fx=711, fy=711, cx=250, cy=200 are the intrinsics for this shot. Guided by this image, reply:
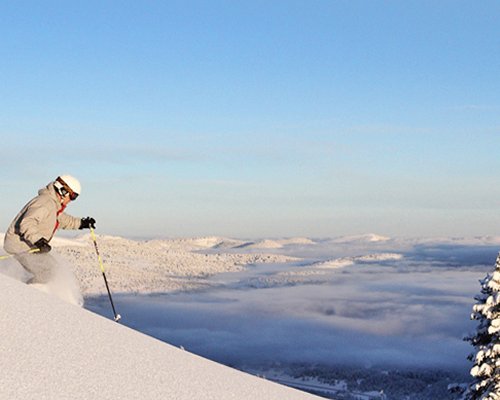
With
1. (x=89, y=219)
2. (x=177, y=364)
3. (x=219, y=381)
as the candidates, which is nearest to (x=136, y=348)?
(x=177, y=364)

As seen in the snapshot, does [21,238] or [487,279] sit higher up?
[21,238]

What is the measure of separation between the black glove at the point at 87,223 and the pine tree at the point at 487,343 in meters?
11.1

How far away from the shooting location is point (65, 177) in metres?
11.5

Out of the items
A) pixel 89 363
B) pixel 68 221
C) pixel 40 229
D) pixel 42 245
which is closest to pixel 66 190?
pixel 40 229

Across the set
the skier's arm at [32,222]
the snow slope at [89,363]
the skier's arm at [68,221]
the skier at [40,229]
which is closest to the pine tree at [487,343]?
the skier's arm at [68,221]

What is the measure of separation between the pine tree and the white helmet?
12.2m

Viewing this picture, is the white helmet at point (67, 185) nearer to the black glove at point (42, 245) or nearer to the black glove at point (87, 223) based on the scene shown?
the black glove at point (42, 245)

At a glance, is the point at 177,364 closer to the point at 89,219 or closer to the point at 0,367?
the point at 0,367

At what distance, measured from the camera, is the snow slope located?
6270mm

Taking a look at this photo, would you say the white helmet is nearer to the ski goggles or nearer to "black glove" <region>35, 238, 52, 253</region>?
the ski goggles

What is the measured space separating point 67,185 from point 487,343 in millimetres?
13426

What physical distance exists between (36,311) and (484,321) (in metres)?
15.2

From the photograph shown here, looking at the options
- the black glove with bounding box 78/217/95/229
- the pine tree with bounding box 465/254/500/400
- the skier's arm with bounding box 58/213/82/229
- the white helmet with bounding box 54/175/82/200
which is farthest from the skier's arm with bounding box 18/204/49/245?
the pine tree with bounding box 465/254/500/400

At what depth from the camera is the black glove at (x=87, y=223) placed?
13098 mm
